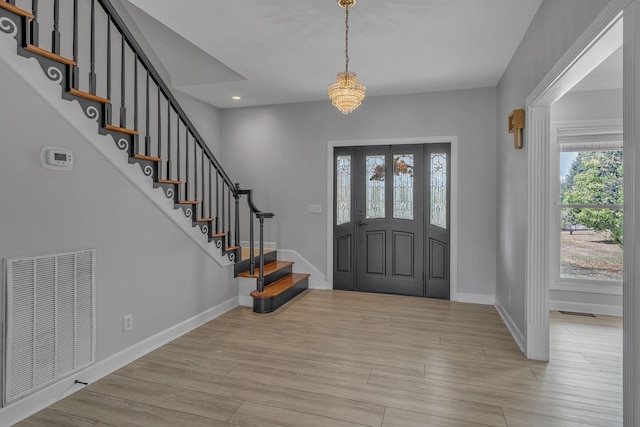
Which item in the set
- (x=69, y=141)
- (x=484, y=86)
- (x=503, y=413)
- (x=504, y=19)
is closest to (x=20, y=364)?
(x=69, y=141)

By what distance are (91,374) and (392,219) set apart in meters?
3.68

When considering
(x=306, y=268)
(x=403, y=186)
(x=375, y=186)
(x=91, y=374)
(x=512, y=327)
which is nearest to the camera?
(x=91, y=374)

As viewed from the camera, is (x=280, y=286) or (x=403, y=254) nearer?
(x=280, y=286)

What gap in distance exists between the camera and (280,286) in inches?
173

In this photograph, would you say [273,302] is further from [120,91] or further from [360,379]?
[120,91]

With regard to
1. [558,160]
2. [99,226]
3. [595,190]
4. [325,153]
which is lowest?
[99,226]

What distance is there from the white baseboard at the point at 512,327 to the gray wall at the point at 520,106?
61 millimetres

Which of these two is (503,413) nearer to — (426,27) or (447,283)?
(447,283)

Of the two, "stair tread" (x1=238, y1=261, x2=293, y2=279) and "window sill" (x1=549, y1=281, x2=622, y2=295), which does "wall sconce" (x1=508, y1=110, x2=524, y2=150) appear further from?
"stair tread" (x1=238, y1=261, x2=293, y2=279)

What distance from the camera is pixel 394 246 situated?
15.7 ft

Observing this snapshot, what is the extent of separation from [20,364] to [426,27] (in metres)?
3.70

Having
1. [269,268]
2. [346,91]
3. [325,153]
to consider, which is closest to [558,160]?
[325,153]

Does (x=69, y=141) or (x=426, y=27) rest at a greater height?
(x=426, y=27)

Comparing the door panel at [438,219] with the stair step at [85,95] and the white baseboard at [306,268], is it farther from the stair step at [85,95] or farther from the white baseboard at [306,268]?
the stair step at [85,95]
